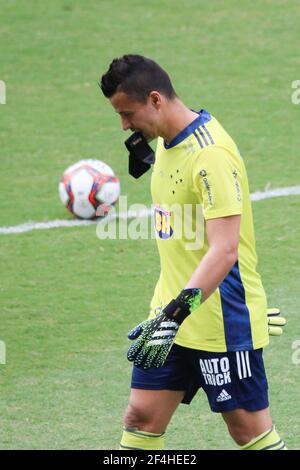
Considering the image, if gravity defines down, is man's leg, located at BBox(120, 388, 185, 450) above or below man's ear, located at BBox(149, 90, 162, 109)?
below

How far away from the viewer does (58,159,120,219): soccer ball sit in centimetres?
1012

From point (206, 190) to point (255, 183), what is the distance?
6279 mm

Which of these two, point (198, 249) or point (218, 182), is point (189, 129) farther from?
point (198, 249)

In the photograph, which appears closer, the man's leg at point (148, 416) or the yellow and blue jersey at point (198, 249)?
the yellow and blue jersey at point (198, 249)

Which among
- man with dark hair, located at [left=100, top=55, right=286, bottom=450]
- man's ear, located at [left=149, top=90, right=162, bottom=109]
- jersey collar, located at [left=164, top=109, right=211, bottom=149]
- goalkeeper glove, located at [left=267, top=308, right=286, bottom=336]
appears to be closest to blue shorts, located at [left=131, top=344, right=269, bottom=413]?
man with dark hair, located at [left=100, top=55, right=286, bottom=450]

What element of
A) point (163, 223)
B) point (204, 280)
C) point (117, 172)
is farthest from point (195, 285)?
point (117, 172)

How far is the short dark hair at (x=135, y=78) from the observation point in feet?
16.0

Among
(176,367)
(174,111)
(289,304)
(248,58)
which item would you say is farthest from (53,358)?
(248,58)

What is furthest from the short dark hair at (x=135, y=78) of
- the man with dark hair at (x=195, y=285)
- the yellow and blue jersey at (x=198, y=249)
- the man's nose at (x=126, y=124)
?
the yellow and blue jersey at (x=198, y=249)

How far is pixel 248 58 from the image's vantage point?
15.0 meters

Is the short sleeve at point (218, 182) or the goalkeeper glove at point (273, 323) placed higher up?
the short sleeve at point (218, 182)

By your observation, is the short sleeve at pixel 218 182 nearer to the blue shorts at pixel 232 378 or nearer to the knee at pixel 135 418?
the blue shorts at pixel 232 378

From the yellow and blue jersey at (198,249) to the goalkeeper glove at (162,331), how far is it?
0.25 metres

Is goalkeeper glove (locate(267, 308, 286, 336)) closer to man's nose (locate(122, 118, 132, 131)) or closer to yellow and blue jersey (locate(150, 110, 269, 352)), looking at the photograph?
yellow and blue jersey (locate(150, 110, 269, 352))
